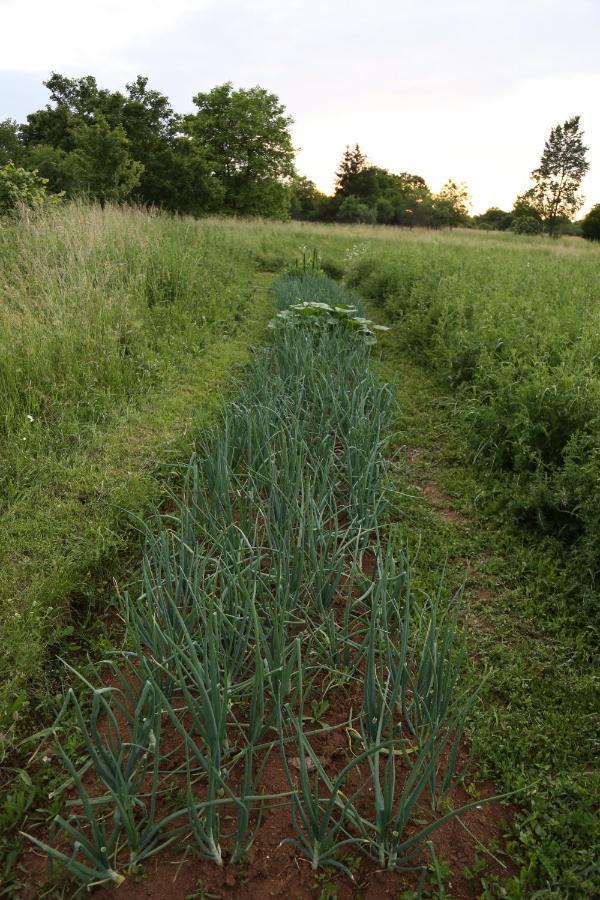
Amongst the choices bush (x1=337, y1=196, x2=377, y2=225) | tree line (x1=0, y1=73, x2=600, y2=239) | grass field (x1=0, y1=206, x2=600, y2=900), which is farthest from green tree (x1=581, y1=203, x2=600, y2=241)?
grass field (x1=0, y1=206, x2=600, y2=900)

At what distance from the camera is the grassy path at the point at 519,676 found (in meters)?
1.48

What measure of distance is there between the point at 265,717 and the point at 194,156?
29105 mm

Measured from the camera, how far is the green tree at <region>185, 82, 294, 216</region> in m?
32.3

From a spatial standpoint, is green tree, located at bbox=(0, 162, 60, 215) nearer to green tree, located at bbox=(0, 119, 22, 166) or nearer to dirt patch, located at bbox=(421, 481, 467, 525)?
dirt patch, located at bbox=(421, 481, 467, 525)

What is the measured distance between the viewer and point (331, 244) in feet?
50.2

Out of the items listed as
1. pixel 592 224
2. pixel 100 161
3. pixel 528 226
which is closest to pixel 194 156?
pixel 100 161

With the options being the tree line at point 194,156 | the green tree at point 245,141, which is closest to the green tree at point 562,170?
the tree line at point 194,156

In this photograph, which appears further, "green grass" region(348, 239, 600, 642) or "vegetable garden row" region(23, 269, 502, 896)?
→ "green grass" region(348, 239, 600, 642)

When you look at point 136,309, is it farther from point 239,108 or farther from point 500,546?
point 239,108

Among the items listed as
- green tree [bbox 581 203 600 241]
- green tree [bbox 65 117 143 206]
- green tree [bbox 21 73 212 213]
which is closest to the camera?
green tree [bbox 65 117 143 206]

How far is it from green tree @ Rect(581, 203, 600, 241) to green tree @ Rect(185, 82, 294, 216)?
16293 millimetres

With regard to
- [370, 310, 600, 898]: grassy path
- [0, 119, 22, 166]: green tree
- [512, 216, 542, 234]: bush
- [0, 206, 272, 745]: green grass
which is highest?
[0, 119, 22, 166]: green tree

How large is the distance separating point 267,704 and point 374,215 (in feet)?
151

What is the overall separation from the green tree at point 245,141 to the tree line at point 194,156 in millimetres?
55
